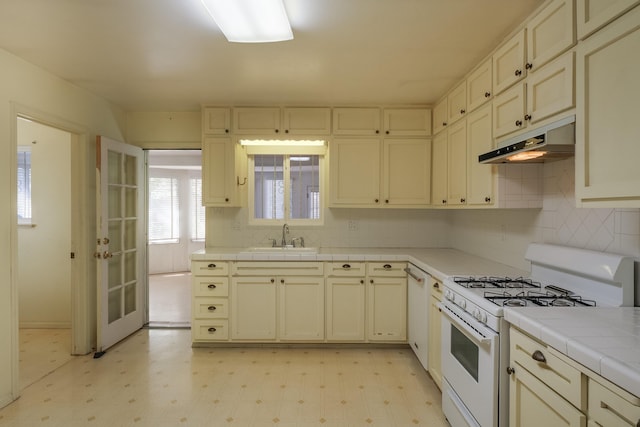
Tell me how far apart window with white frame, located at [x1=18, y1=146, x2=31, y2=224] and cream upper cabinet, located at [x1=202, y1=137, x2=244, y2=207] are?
2267 mm

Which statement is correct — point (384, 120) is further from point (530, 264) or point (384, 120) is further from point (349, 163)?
point (530, 264)

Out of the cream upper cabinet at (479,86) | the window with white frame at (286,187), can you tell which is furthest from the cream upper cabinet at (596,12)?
the window with white frame at (286,187)

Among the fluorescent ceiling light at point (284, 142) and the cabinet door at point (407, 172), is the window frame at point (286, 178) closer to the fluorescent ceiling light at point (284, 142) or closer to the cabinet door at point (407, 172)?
the fluorescent ceiling light at point (284, 142)

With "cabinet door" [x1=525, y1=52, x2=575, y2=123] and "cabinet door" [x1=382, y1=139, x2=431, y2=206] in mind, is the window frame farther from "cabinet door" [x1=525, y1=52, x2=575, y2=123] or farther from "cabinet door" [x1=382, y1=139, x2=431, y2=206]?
"cabinet door" [x1=525, y1=52, x2=575, y2=123]

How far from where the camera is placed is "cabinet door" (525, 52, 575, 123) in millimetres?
1547

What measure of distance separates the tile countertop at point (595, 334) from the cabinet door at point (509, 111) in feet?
3.40

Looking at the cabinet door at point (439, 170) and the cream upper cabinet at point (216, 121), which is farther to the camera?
the cream upper cabinet at point (216, 121)

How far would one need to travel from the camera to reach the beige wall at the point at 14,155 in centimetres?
235

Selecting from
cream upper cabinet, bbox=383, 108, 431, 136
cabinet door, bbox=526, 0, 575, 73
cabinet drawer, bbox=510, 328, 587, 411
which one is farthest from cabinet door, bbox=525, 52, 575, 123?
cream upper cabinet, bbox=383, 108, 431, 136

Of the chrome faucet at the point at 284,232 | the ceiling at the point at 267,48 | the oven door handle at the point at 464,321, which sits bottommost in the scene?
the oven door handle at the point at 464,321

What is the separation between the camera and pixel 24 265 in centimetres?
388

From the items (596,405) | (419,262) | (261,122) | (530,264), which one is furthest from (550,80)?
(261,122)

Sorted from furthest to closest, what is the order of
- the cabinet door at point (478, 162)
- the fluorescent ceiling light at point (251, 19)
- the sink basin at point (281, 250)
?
1. the sink basin at point (281, 250)
2. the cabinet door at point (478, 162)
3. the fluorescent ceiling light at point (251, 19)

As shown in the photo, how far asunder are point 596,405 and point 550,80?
1.44 m
